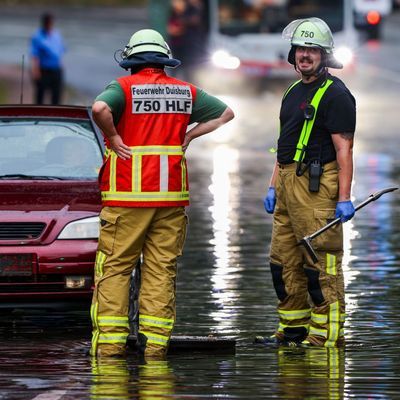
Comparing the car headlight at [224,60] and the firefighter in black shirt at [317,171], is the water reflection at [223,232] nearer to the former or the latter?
the firefighter in black shirt at [317,171]

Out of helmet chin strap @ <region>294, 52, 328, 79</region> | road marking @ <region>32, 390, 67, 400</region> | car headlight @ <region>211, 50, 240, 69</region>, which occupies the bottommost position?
road marking @ <region>32, 390, 67, 400</region>

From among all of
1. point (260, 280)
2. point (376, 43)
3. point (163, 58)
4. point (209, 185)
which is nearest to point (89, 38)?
point (376, 43)

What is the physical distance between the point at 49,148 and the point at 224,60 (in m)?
26.1

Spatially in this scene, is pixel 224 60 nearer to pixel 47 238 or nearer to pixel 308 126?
pixel 47 238

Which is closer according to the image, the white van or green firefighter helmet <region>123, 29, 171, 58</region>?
green firefighter helmet <region>123, 29, 171, 58</region>

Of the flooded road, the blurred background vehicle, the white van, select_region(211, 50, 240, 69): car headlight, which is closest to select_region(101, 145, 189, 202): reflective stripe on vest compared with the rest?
the flooded road

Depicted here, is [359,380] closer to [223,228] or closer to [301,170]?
[301,170]

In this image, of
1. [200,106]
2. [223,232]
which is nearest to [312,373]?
[200,106]

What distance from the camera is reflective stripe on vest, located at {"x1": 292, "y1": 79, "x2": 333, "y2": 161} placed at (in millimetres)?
9484

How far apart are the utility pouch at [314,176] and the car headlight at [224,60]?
90.3 feet

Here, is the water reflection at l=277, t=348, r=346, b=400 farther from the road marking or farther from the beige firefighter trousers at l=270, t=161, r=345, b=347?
the road marking

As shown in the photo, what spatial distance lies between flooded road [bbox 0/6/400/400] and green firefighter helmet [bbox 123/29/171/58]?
1.70 metres

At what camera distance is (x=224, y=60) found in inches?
1470

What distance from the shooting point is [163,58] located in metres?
9.29
